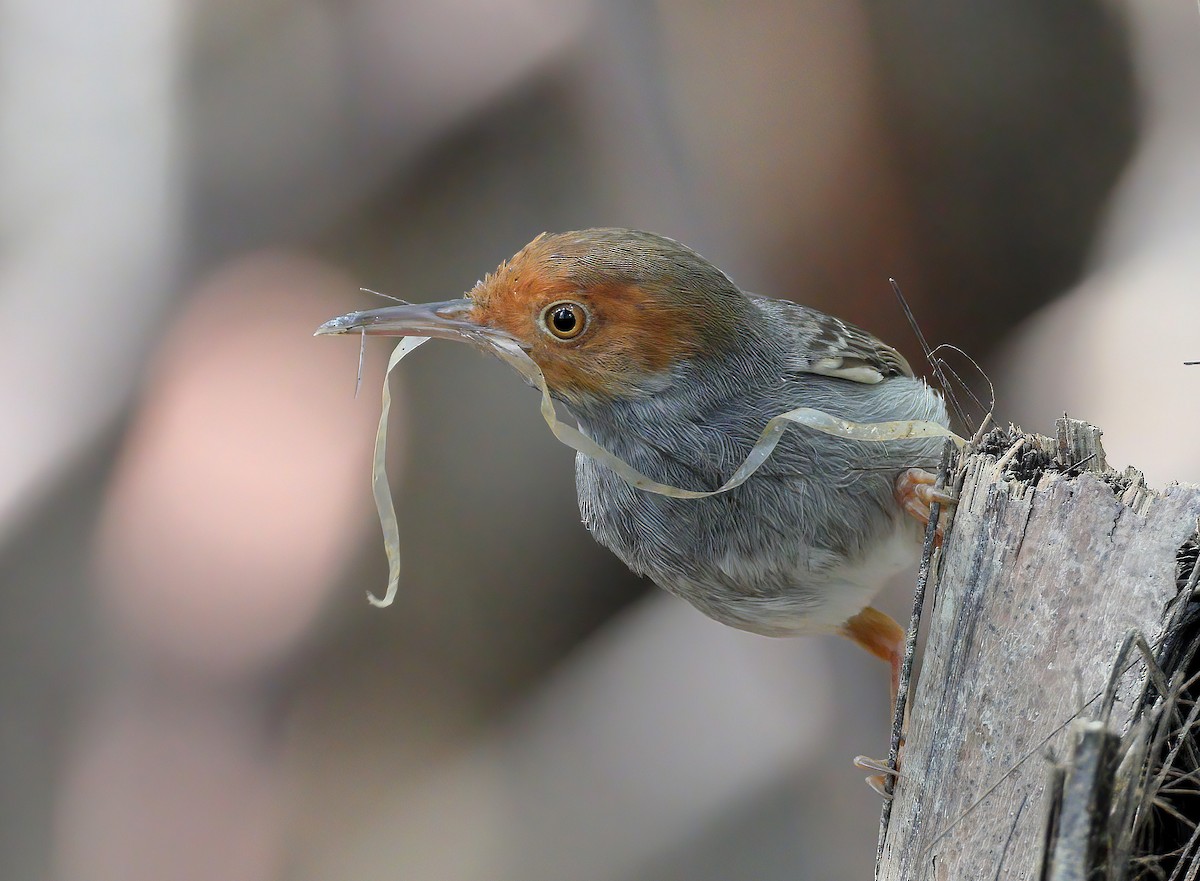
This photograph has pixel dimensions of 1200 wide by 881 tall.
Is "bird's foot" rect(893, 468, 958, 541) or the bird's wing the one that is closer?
"bird's foot" rect(893, 468, 958, 541)

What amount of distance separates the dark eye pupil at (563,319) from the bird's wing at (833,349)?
0.55 metres

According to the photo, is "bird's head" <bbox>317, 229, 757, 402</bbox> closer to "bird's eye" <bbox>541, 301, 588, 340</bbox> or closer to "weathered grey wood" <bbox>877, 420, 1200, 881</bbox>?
"bird's eye" <bbox>541, 301, 588, 340</bbox>

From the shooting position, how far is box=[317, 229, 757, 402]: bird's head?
188 centimetres

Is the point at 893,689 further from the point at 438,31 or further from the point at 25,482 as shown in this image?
the point at 25,482

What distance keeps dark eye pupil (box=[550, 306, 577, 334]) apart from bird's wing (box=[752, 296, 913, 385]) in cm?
55

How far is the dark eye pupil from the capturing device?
6.17 feet

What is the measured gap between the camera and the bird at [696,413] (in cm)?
190

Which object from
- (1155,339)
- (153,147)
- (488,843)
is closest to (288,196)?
(153,147)

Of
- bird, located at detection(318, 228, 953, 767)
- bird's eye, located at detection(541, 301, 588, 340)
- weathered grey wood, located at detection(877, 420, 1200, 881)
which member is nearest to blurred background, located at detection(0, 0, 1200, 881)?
bird, located at detection(318, 228, 953, 767)

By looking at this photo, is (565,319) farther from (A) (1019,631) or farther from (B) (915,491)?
(A) (1019,631)

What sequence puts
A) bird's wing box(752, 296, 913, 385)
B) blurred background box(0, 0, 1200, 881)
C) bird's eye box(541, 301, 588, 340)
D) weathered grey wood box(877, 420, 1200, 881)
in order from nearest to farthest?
weathered grey wood box(877, 420, 1200, 881) < bird's eye box(541, 301, 588, 340) < bird's wing box(752, 296, 913, 385) < blurred background box(0, 0, 1200, 881)

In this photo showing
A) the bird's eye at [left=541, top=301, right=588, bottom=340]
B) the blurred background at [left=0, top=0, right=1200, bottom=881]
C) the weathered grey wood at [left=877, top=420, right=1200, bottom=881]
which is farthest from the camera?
the blurred background at [left=0, top=0, right=1200, bottom=881]

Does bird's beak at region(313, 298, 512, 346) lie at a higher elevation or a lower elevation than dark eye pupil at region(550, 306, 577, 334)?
lower

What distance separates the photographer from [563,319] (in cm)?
189
